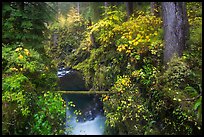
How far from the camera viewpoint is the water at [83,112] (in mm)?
10398

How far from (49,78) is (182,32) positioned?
13.9ft

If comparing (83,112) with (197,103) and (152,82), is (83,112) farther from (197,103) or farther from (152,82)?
(197,103)

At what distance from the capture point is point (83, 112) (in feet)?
39.8

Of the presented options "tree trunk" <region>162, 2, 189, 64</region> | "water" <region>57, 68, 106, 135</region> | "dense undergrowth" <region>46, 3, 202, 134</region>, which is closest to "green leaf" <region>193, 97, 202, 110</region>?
"dense undergrowth" <region>46, 3, 202, 134</region>

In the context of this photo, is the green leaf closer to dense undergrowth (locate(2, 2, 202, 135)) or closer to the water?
dense undergrowth (locate(2, 2, 202, 135))

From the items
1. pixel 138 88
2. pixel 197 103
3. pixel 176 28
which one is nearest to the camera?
pixel 197 103

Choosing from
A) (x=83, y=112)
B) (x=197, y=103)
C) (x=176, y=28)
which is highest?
(x=176, y=28)

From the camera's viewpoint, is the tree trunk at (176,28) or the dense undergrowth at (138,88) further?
the tree trunk at (176,28)

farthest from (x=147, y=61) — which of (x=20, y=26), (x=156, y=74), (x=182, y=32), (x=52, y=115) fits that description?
(x=20, y=26)

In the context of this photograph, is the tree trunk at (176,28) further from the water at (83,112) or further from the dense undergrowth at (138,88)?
the water at (83,112)

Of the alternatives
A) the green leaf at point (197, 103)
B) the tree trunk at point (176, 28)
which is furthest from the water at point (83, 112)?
the green leaf at point (197, 103)

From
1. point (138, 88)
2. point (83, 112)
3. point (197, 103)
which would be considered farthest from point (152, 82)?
point (83, 112)

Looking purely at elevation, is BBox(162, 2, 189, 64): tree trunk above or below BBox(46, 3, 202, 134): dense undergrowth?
above

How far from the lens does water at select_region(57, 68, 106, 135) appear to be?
10.4 m
